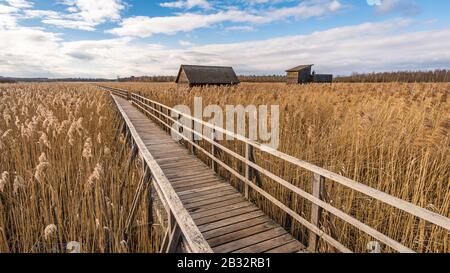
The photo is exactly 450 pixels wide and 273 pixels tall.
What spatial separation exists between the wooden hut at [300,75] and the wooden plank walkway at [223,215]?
120 ft

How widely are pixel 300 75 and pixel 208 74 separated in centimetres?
1745

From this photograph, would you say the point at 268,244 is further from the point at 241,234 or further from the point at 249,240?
the point at 241,234

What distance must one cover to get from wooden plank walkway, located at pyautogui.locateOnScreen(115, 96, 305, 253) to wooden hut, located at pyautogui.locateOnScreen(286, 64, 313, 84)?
36436 mm

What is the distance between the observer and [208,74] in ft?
95.2

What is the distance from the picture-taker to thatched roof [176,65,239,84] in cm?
2757

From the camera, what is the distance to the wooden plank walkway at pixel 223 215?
313 cm

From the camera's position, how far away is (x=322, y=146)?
5.07 m

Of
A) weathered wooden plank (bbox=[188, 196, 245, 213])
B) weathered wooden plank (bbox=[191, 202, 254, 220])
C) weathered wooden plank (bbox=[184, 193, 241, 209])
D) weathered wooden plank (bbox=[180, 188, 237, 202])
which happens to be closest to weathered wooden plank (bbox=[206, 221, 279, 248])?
weathered wooden plank (bbox=[191, 202, 254, 220])

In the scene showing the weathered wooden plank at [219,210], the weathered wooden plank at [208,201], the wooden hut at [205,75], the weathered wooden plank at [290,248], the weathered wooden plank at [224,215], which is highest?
the wooden hut at [205,75]

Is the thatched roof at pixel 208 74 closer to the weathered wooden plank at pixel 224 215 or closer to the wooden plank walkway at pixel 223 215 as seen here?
the wooden plank walkway at pixel 223 215

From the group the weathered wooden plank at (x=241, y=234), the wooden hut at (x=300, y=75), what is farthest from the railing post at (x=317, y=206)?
the wooden hut at (x=300, y=75)

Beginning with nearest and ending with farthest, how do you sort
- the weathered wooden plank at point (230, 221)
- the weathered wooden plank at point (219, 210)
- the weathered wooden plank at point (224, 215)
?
the weathered wooden plank at point (230, 221) < the weathered wooden plank at point (224, 215) < the weathered wooden plank at point (219, 210)

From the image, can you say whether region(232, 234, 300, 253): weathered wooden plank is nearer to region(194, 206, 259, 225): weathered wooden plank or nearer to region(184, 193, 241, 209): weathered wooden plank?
region(194, 206, 259, 225): weathered wooden plank

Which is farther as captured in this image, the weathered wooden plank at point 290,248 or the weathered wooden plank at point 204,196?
the weathered wooden plank at point 204,196
